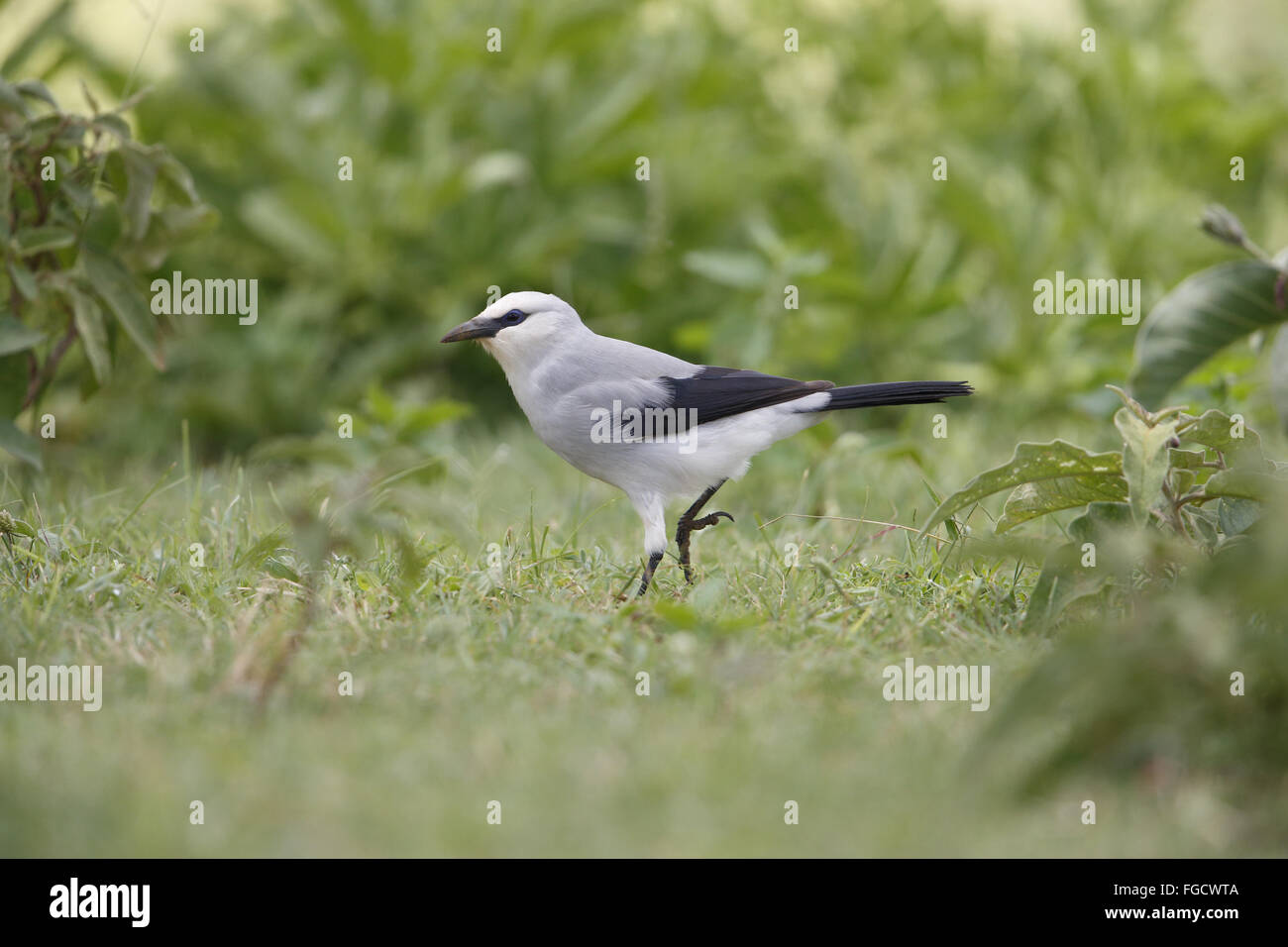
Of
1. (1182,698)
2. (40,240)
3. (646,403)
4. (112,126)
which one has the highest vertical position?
(112,126)

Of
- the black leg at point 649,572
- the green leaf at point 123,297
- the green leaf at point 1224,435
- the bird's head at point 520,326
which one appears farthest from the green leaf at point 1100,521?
the green leaf at point 123,297

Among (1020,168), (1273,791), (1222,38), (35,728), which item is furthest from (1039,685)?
(1222,38)

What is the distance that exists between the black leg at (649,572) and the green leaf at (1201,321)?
4.21 feet

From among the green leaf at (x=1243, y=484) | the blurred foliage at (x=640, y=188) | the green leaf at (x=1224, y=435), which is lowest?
the green leaf at (x=1243, y=484)

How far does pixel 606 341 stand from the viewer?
3822 mm

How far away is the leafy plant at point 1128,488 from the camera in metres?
2.84

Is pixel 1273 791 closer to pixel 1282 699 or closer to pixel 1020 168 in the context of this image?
pixel 1282 699

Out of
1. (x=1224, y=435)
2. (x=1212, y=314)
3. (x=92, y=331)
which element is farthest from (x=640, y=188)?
(x=1224, y=435)

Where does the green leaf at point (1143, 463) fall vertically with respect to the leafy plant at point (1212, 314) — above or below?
below

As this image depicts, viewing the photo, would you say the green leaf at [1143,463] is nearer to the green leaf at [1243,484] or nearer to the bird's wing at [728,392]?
the green leaf at [1243,484]

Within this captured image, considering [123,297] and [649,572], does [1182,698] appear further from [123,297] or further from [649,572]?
[123,297]

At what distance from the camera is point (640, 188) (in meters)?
6.69

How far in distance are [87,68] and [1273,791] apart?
5911 millimetres

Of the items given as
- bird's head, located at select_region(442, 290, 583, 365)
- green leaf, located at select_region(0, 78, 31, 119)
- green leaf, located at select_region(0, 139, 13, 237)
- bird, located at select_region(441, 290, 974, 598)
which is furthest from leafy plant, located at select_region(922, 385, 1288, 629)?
green leaf, located at select_region(0, 78, 31, 119)
